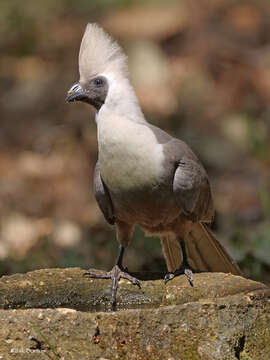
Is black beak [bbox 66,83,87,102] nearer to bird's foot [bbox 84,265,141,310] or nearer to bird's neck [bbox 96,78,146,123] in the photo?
bird's neck [bbox 96,78,146,123]

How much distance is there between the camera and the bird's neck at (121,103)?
14.5 feet

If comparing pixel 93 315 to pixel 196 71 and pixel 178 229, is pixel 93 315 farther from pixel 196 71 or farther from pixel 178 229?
pixel 196 71

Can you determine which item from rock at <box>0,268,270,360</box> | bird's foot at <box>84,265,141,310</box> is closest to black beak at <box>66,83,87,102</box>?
bird's foot at <box>84,265,141,310</box>

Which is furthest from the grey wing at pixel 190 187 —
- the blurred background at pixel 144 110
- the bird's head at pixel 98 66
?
the blurred background at pixel 144 110

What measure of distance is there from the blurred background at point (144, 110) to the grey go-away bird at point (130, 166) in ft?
4.54

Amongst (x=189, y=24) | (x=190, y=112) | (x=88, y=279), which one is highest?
(x=189, y=24)

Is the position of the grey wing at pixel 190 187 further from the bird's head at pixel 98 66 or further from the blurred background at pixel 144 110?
the blurred background at pixel 144 110

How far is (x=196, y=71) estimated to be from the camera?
1055cm

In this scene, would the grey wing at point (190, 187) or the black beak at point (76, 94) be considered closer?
the grey wing at point (190, 187)

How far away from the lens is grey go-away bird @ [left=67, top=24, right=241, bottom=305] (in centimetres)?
427

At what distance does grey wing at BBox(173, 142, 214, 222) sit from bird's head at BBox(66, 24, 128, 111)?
2.13ft

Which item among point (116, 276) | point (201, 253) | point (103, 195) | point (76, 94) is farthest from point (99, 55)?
point (201, 253)

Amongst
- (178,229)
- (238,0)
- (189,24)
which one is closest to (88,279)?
(178,229)

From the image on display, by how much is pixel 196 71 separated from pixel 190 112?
96cm
